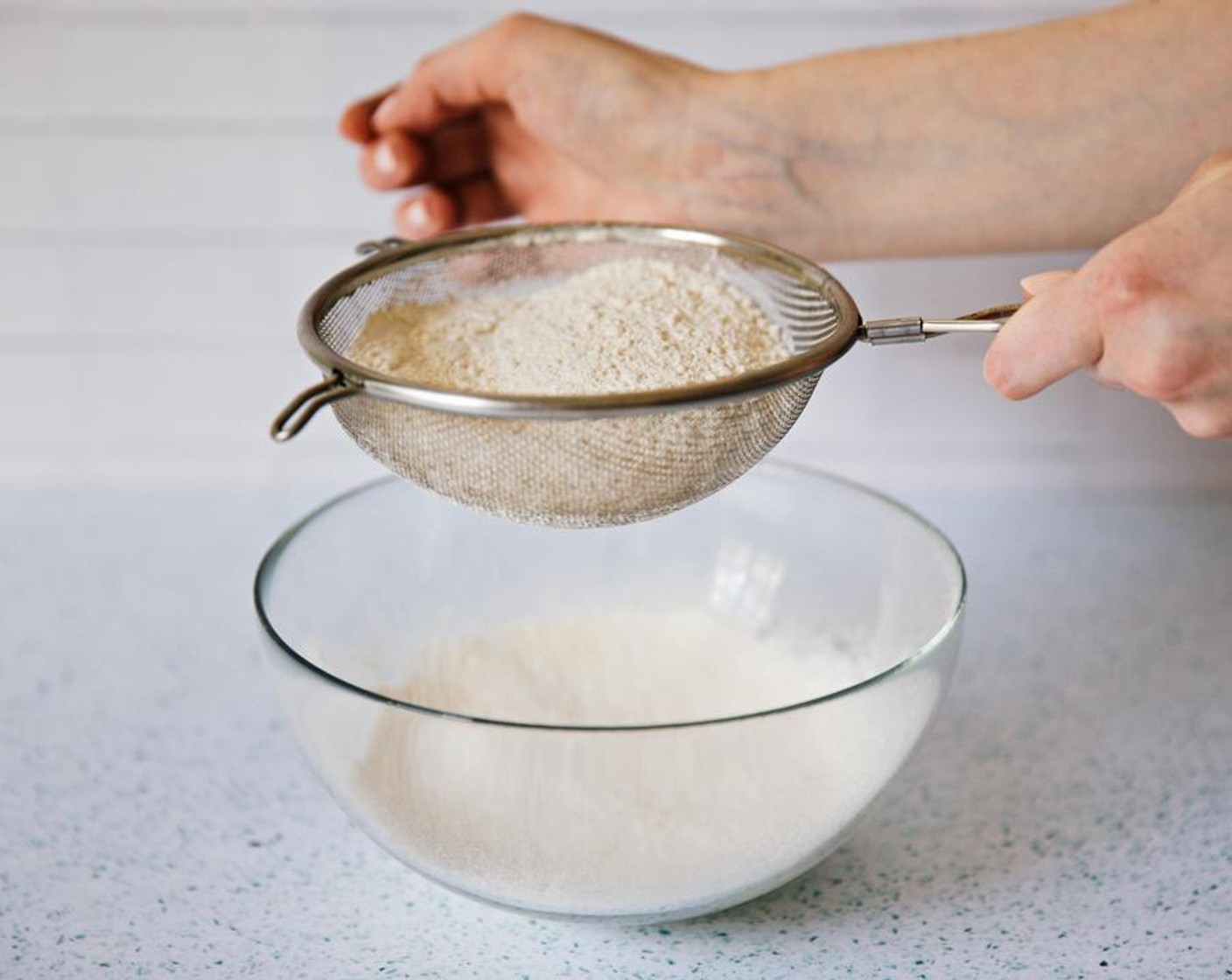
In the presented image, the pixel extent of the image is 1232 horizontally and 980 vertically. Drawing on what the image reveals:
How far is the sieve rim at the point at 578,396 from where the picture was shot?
717 millimetres

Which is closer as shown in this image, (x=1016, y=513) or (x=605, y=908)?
(x=605, y=908)

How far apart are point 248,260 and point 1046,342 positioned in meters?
0.84

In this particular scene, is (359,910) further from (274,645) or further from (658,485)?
(658,485)

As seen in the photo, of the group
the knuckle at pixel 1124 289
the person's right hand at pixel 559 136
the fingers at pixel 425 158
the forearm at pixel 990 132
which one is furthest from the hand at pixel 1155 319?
the fingers at pixel 425 158

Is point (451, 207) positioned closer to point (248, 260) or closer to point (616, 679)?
Answer: point (248, 260)

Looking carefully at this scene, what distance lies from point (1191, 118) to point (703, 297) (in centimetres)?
36

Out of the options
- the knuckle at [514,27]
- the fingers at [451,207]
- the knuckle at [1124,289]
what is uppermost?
the knuckle at [514,27]

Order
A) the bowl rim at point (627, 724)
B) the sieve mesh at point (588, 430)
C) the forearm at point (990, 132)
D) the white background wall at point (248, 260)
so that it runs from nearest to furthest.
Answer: the bowl rim at point (627, 724)
the sieve mesh at point (588, 430)
the forearm at point (990, 132)
the white background wall at point (248, 260)

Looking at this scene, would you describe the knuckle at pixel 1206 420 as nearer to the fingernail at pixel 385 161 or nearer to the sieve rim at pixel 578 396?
the sieve rim at pixel 578 396

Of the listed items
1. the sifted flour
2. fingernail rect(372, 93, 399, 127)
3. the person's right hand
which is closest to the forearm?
the person's right hand

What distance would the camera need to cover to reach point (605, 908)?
72 centimetres

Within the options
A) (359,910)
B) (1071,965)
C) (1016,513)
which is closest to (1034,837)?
(1071,965)

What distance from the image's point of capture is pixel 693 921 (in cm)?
78

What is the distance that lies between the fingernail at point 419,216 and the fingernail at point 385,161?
4 cm
